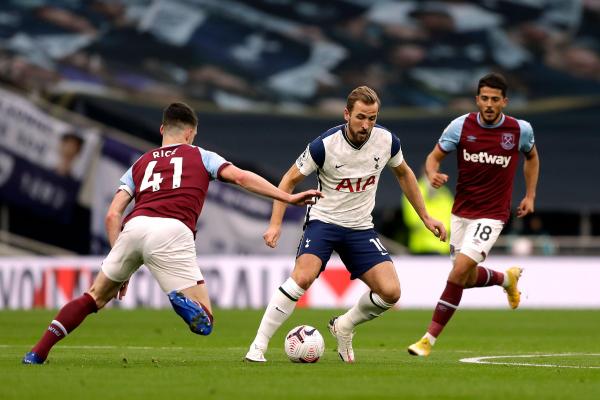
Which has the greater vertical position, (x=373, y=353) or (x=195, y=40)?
(x=195, y=40)

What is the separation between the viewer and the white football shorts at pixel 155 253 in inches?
403

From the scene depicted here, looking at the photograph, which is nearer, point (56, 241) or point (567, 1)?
point (56, 241)

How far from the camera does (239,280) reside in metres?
22.6

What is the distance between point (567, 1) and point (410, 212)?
6.75 meters

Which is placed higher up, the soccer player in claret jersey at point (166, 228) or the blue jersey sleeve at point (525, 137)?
the blue jersey sleeve at point (525, 137)

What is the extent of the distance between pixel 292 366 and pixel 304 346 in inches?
14.9

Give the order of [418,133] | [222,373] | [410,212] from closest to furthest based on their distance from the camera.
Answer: [222,373] → [410,212] → [418,133]

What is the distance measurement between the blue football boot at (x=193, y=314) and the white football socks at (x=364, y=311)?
1472mm

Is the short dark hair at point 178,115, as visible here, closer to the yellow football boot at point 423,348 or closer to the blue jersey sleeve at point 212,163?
the blue jersey sleeve at point 212,163

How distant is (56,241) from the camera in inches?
933

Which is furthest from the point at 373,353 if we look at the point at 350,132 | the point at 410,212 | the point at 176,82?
the point at 176,82

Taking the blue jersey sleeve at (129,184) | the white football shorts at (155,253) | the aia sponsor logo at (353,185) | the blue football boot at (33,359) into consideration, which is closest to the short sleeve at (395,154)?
the aia sponsor logo at (353,185)

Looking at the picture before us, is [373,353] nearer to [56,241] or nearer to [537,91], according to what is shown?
[56,241]

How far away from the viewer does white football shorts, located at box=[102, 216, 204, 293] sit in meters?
10.2
